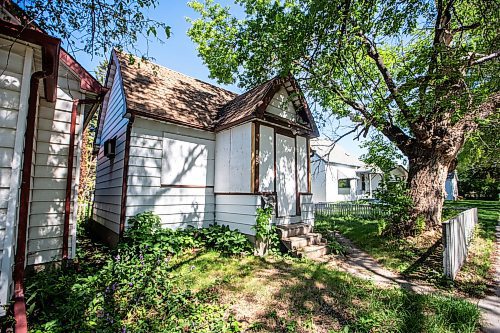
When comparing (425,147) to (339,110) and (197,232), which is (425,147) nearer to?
(339,110)

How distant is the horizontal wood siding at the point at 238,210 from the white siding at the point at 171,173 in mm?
360

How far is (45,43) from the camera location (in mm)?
3148

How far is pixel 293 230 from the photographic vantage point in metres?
7.06

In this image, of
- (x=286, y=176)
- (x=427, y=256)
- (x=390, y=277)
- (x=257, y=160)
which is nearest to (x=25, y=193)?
(x=257, y=160)

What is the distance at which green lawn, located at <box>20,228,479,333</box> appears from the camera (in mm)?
3246

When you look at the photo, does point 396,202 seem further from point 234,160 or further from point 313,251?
point 234,160

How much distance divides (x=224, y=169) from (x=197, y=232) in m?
2.10

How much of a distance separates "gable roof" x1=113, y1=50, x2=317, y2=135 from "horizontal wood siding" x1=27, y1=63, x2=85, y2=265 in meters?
1.44

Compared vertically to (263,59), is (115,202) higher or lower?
lower

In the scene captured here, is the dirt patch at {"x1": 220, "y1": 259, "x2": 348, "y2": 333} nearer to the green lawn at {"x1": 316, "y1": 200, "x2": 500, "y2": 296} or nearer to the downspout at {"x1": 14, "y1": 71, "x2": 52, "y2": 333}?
the green lawn at {"x1": 316, "y1": 200, "x2": 500, "y2": 296}

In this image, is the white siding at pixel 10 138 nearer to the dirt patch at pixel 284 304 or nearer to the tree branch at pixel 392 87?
the dirt patch at pixel 284 304

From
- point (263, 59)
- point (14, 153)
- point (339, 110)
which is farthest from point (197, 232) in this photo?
point (339, 110)

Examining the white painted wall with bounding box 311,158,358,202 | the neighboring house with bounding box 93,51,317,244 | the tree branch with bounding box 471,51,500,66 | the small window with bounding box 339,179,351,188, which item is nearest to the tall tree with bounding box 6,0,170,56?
the neighboring house with bounding box 93,51,317,244

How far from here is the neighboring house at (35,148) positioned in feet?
10.2
